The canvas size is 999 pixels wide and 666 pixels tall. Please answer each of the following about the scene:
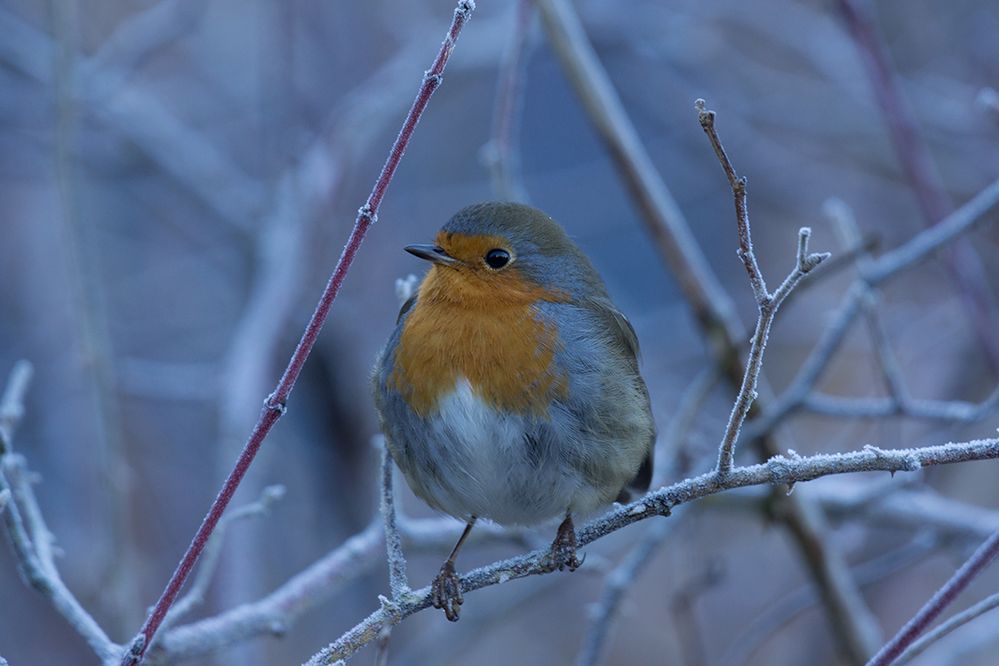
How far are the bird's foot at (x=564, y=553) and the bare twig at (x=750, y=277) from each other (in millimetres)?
621

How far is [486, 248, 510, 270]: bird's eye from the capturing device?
2734 millimetres

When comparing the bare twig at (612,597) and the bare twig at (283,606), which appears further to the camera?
the bare twig at (612,597)

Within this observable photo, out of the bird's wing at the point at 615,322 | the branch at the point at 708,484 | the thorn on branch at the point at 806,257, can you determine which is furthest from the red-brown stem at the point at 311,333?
the bird's wing at the point at 615,322

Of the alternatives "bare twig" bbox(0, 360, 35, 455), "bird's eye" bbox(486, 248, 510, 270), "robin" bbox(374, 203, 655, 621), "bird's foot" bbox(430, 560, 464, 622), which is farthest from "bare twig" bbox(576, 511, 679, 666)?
"bare twig" bbox(0, 360, 35, 455)

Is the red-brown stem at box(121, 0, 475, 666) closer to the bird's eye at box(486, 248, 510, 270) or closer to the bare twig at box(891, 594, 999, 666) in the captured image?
the bare twig at box(891, 594, 999, 666)

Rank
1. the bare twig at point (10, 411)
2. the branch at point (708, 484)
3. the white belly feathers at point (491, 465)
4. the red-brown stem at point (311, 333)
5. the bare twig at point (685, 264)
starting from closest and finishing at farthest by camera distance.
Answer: the red-brown stem at point (311, 333), the branch at point (708, 484), the bare twig at point (10, 411), the white belly feathers at point (491, 465), the bare twig at point (685, 264)

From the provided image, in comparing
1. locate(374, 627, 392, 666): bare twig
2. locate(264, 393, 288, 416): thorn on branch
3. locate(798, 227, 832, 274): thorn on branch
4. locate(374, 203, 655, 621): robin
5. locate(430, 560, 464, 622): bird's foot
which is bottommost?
locate(374, 627, 392, 666): bare twig

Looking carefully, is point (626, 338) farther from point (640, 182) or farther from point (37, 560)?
point (37, 560)

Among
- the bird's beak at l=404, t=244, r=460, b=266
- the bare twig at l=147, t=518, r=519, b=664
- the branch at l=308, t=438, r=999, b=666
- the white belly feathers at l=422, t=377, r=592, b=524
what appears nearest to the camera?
the branch at l=308, t=438, r=999, b=666

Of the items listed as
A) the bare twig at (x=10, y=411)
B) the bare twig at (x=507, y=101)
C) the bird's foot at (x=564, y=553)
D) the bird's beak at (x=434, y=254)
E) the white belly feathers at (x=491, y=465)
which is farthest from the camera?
the bare twig at (x=507, y=101)

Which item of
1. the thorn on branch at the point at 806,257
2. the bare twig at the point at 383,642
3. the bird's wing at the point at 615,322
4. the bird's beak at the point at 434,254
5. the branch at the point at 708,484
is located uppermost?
the bird's beak at the point at 434,254

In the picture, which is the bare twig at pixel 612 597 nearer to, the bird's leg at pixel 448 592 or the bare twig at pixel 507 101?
the bird's leg at pixel 448 592

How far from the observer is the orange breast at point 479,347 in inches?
99.3

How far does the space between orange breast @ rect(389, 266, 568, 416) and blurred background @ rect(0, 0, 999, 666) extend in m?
0.98
